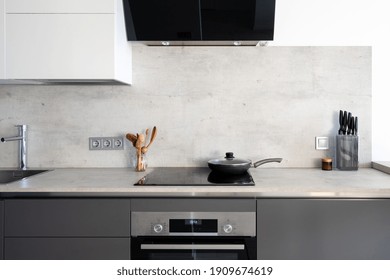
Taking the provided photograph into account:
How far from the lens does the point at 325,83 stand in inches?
86.7

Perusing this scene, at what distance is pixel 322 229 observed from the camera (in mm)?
1586

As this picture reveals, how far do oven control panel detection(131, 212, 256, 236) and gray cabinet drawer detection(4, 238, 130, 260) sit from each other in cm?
13

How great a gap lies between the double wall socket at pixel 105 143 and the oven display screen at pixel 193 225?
86 centimetres

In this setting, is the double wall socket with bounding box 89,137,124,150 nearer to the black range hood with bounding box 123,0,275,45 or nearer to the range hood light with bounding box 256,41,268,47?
the black range hood with bounding box 123,0,275,45

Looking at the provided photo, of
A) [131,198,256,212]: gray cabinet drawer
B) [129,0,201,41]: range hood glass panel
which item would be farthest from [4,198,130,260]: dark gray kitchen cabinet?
[129,0,201,41]: range hood glass panel

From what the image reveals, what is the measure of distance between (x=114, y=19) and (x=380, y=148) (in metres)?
1.94

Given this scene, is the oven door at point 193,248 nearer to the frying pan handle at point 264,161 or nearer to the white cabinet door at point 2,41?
the frying pan handle at point 264,161

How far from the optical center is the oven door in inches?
62.1

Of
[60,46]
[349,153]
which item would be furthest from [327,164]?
[60,46]

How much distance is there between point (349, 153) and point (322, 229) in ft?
2.28

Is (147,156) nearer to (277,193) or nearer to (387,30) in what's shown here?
(277,193)

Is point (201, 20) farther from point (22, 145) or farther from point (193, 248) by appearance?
point (22, 145)

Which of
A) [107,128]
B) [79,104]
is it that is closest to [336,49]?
[107,128]

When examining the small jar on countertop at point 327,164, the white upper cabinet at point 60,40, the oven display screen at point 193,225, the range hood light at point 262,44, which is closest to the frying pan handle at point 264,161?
the small jar on countertop at point 327,164
